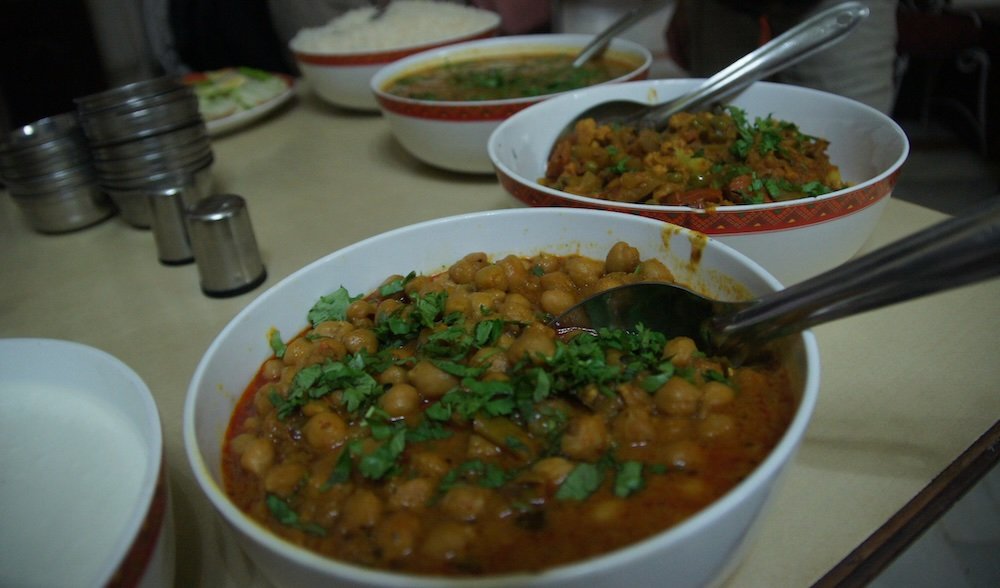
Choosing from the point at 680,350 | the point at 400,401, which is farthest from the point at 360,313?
the point at 680,350

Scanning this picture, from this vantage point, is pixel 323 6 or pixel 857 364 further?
pixel 323 6

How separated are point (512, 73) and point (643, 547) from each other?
2544 millimetres

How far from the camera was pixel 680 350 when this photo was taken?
1.22 meters

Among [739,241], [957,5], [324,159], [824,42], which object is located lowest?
[957,5]

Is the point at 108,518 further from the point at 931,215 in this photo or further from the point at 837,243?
the point at 931,215

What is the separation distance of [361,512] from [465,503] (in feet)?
0.49

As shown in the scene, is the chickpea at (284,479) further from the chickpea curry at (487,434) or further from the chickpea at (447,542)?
the chickpea at (447,542)

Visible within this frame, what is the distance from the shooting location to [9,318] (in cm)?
211

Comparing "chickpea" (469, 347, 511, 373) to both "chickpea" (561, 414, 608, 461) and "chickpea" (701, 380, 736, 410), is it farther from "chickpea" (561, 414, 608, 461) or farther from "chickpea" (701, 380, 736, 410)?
"chickpea" (701, 380, 736, 410)

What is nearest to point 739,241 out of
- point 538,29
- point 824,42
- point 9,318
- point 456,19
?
point 824,42

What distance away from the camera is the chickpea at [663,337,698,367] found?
1209 millimetres

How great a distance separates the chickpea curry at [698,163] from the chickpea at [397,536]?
3.26 feet

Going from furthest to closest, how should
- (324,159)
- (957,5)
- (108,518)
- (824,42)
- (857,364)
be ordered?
(957,5) < (324,159) < (824,42) < (857,364) < (108,518)

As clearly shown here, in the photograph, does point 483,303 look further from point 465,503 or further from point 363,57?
point 363,57
